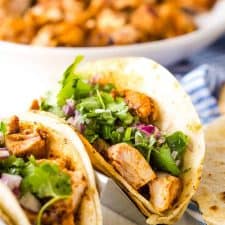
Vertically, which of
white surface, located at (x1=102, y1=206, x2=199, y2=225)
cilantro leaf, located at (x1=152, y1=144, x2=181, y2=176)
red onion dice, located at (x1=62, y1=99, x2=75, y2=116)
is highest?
red onion dice, located at (x1=62, y1=99, x2=75, y2=116)

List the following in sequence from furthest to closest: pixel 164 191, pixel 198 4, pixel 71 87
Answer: pixel 198 4 < pixel 71 87 < pixel 164 191

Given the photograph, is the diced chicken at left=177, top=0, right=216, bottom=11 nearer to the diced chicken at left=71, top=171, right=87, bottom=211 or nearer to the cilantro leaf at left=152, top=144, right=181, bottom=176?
the cilantro leaf at left=152, top=144, right=181, bottom=176

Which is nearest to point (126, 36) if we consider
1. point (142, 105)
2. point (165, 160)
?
point (142, 105)

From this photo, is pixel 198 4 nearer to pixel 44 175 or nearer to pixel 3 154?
pixel 3 154

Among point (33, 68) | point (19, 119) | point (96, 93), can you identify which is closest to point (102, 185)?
point (19, 119)

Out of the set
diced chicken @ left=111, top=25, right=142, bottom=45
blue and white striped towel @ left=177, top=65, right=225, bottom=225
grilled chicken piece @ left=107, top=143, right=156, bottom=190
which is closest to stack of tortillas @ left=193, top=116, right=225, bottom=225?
grilled chicken piece @ left=107, top=143, right=156, bottom=190

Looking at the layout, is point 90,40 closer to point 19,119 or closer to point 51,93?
point 51,93

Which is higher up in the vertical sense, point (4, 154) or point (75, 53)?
point (4, 154)

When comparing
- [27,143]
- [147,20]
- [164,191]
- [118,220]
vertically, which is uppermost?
[27,143]
